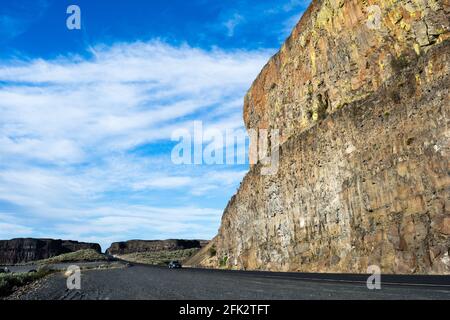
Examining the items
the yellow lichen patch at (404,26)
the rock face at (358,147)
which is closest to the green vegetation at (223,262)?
the rock face at (358,147)

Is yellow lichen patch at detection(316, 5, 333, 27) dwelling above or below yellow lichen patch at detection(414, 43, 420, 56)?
above

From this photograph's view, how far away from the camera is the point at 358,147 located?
3825cm

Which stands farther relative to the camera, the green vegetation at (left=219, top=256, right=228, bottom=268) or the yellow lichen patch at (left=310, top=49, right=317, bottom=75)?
the green vegetation at (left=219, top=256, right=228, bottom=268)

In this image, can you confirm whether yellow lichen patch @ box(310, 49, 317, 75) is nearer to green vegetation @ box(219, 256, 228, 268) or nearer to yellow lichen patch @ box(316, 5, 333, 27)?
yellow lichen patch @ box(316, 5, 333, 27)

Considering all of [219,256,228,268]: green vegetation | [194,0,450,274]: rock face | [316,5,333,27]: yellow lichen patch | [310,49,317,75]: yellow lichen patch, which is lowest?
[219,256,228,268]: green vegetation

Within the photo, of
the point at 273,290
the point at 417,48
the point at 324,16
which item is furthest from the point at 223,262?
the point at 273,290

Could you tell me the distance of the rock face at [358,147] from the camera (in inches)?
1166

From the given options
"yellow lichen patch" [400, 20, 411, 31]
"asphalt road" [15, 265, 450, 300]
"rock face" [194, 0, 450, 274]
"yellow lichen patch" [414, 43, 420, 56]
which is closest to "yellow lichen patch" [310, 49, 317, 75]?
"rock face" [194, 0, 450, 274]

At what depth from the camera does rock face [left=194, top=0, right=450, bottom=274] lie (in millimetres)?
29625

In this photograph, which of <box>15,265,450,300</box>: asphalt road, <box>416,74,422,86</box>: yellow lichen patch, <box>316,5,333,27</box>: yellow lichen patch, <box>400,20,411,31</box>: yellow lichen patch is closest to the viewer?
<box>15,265,450,300</box>: asphalt road

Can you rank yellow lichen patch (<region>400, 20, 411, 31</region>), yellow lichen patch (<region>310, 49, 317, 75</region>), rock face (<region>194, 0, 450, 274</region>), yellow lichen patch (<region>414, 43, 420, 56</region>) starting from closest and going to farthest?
rock face (<region>194, 0, 450, 274</region>) < yellow lichen patch (<region>414, 43, 420, 56</region>) < yellow lichen patch (<region>400, 20, 411, 31</region>) < yellow lichen patch (<region>310, 49, 317, 75</region>)
